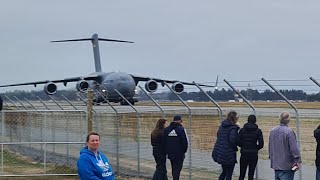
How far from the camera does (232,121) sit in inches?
441

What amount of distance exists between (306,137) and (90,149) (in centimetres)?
1711

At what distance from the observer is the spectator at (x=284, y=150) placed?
9844 mm

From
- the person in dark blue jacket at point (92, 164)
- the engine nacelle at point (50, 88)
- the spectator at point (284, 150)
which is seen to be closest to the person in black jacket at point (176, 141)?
the spectator at point (284, 150)

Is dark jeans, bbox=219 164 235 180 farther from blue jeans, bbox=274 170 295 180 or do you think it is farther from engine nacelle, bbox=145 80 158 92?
engine nacelle, bbox=145 80 158 92

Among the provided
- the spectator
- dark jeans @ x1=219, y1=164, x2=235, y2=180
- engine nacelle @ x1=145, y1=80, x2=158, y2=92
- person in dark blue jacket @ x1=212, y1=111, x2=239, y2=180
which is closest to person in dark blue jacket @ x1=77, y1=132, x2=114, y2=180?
the spectator

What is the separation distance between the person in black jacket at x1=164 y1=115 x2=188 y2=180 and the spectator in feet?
7.20

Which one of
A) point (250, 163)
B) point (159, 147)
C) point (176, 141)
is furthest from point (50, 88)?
point (250, 163)

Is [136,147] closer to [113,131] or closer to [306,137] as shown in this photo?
[113,131]

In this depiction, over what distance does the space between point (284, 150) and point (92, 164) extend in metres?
4.35

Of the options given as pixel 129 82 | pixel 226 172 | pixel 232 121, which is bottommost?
pixel 226 172

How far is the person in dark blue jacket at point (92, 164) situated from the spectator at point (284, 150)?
4.06 metres

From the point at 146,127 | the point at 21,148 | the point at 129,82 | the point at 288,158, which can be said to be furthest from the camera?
the point at 129,82

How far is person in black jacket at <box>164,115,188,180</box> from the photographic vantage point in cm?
Answer: 1189

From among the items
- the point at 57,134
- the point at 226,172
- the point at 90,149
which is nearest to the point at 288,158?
the point at 226,172
